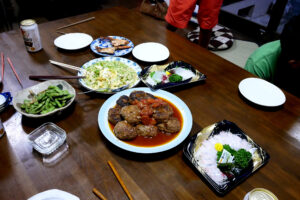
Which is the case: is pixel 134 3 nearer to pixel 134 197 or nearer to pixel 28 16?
pixel 28 16

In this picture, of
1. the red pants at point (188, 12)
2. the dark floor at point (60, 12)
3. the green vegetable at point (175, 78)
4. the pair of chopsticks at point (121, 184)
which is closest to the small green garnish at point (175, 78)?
the green vegetable at point (175, 78)

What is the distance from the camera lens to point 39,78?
176 cm

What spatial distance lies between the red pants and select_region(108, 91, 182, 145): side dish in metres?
1.65

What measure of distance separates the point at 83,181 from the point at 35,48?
1.44 metres

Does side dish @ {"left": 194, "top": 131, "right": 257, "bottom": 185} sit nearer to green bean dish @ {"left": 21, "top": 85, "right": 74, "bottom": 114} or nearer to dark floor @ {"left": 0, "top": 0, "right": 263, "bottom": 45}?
green bean dish @ {"left": 21, "top": 85, "right": 74, "bottom": 114}

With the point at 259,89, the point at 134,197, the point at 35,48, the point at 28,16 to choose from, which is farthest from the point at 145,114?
the point at 28,16

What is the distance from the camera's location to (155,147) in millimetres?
1297

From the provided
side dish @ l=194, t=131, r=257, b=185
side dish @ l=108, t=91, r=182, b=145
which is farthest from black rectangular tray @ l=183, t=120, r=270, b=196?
Answer: side dish @ l=108, t=91, r=182, b=145

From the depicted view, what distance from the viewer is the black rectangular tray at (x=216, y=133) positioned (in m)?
1.14

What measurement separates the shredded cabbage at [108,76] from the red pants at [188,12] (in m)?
1.25

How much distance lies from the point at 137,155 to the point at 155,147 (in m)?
0.11

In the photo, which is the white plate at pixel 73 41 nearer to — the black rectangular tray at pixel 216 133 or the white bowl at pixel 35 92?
the white bowl at pixel 35 92

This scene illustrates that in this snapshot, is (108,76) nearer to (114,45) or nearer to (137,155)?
(114,45)

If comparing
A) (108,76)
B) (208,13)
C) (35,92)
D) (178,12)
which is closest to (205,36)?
(208,13)
